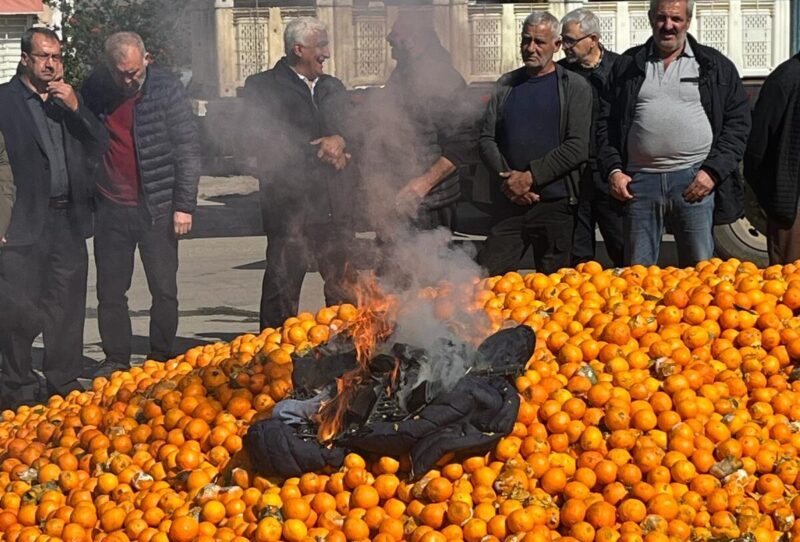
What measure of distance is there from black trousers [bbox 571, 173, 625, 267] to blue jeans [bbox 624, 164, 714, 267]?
34cm

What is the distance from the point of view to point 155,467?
4.13 meters

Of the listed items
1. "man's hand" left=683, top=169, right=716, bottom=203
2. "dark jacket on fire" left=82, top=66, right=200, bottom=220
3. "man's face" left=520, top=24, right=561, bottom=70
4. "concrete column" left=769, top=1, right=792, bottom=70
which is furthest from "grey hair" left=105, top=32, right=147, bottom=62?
"concrete column" left=769, top=1, right=792, bottom=70

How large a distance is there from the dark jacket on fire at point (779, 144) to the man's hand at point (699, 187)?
622 mm

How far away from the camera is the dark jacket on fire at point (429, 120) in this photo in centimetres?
504

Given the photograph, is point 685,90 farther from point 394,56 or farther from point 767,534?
point 767,534

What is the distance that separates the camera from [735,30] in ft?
52.2

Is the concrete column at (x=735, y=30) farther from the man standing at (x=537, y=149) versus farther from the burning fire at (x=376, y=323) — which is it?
the burning fire at (x=376, y=323)

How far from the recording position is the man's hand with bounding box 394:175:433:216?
5902mm

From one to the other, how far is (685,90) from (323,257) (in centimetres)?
218

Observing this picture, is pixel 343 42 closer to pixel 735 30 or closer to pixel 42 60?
pixel 42 60

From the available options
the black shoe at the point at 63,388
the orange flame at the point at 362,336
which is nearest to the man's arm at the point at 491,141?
the orange flame at the point at 362,336

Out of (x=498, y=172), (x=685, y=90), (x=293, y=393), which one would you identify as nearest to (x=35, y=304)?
(x=498, y=172)

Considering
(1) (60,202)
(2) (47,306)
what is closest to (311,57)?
(1) (60,202)

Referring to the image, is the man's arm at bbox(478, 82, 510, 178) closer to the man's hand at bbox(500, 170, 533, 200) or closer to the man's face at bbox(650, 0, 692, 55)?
the man's hand at bbox(500, 170, 533, 200)
